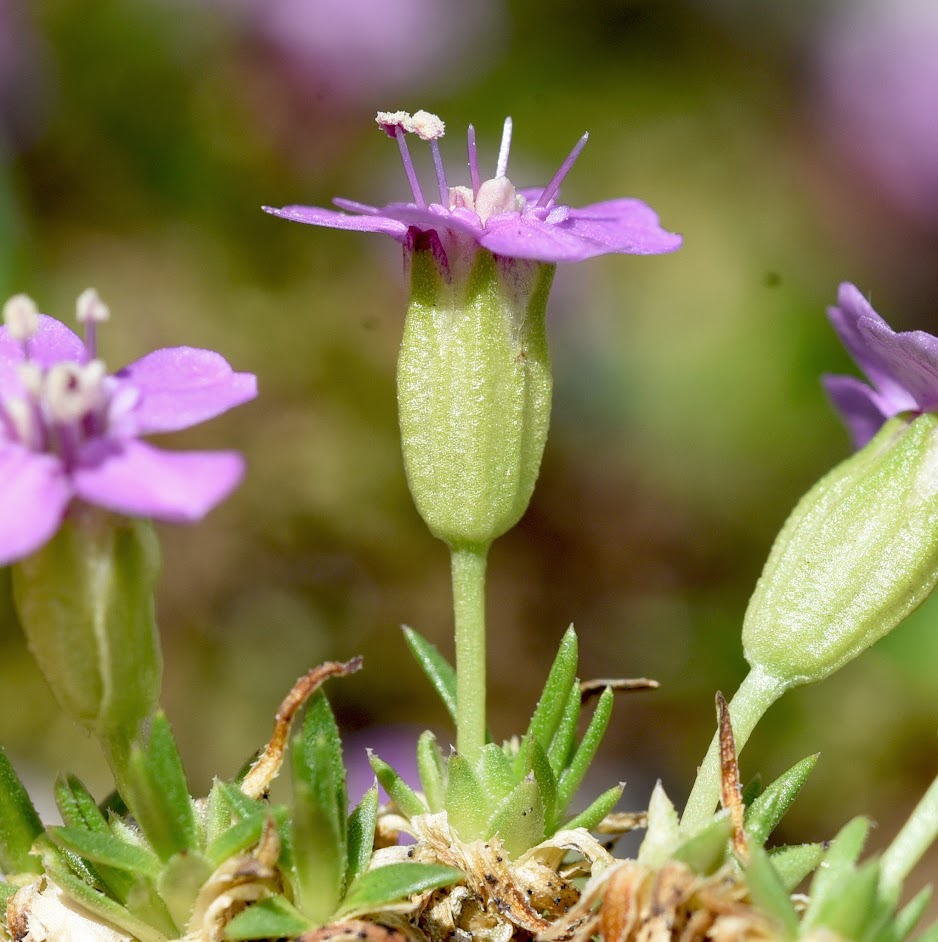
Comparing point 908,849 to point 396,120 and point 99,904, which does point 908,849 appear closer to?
point 99,904

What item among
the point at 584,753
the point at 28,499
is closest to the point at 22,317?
the point at 28,499

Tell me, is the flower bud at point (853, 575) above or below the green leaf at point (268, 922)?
above

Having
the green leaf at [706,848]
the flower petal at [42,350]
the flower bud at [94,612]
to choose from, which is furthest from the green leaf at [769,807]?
the flower petal at [42,350]

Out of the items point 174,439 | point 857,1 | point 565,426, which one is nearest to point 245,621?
point 174,439

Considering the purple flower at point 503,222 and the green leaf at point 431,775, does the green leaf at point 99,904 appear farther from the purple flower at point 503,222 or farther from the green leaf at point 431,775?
the purple flower at point 503,222

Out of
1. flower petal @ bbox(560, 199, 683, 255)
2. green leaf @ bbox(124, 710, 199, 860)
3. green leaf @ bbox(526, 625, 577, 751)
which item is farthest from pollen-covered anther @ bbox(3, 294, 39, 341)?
green leaf @ bbox(526, 625, 577, 751)

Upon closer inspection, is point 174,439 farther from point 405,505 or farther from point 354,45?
point 354,45

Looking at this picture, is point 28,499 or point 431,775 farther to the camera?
point 431,775
